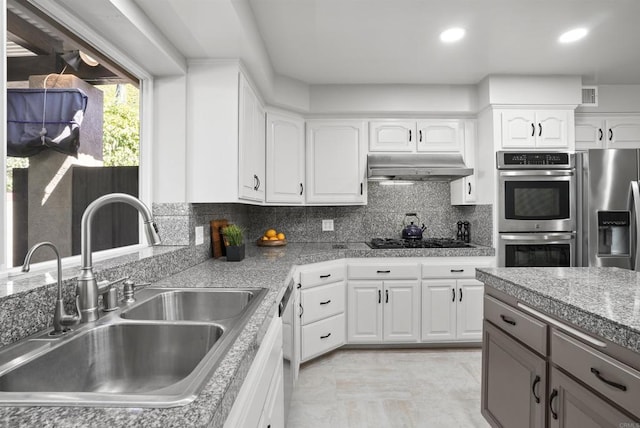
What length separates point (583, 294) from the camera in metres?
1.35

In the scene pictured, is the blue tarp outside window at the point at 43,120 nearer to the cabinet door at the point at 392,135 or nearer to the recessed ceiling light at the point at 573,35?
the cabinet door at the point at 392,135

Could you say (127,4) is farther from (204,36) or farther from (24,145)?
(24,145)

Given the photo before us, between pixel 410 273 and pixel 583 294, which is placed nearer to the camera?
pixel 583 294

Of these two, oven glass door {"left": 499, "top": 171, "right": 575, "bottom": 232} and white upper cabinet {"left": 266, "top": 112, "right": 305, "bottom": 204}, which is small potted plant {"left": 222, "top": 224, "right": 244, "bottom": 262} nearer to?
white upper cabinet {"left": 266, "top": 112, "right": 305, "bottom": 204}

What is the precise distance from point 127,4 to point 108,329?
138cm

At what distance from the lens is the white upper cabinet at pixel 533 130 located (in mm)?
3135

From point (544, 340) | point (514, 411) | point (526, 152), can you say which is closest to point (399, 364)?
point (514, 411)

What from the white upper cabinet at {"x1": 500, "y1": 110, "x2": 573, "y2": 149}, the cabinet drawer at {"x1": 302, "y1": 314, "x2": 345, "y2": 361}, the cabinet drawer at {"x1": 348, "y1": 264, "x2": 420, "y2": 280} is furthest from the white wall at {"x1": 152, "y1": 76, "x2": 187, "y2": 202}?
the white upper cabinet at {"x1": 500, "y1": 110, "x2": 573, "y2": 149}

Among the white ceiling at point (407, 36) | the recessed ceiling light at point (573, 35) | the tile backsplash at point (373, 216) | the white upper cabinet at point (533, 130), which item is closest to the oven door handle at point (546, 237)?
the tile backsplash at point (373, 216)

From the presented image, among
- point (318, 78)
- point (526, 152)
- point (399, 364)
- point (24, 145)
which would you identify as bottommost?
point (399, 364)

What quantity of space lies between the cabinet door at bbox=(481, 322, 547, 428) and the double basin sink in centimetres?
112

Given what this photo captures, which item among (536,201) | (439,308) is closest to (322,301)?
(439,308)

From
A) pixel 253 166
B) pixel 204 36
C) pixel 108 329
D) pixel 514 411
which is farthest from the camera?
pixel 253 166

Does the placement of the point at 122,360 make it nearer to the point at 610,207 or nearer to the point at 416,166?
the point at 416,166
